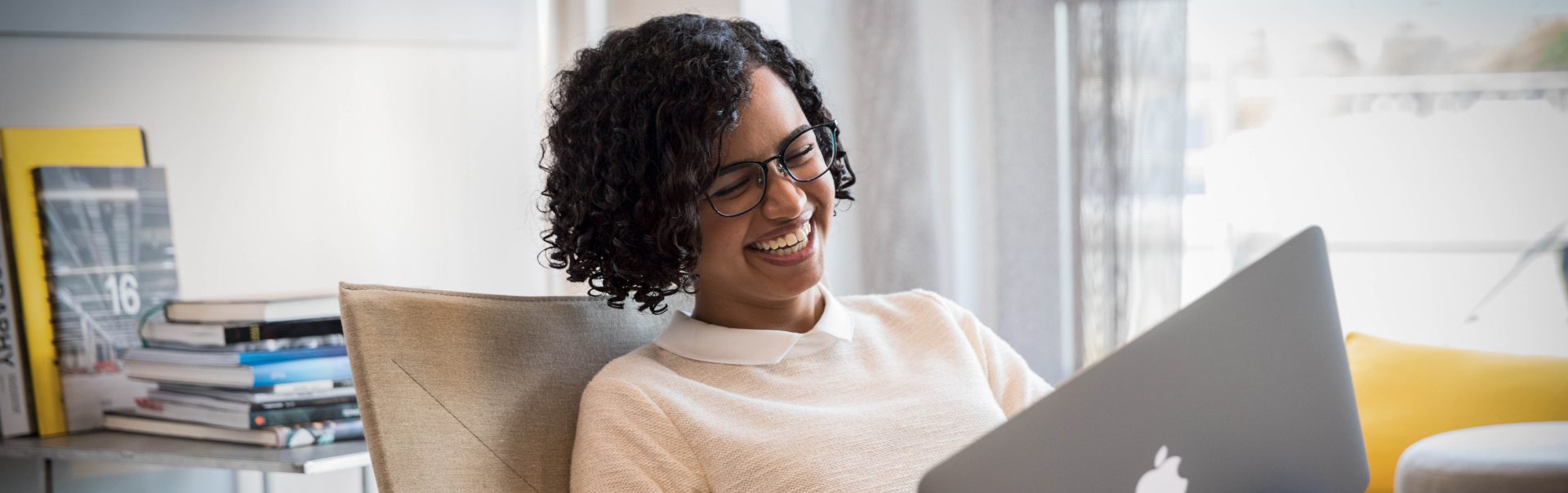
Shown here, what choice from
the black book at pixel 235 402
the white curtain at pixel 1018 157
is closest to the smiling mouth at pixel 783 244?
the black book at pixel 235 402

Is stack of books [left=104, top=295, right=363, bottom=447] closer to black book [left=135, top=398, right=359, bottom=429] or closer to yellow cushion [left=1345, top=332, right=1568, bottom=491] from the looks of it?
black book [left=135, top=398, right=359, bottom=429]

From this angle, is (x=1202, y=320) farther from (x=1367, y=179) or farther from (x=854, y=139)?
(x=854, y=139)

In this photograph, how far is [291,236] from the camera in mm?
2021

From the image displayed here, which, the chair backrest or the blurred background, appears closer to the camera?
the chair backrest

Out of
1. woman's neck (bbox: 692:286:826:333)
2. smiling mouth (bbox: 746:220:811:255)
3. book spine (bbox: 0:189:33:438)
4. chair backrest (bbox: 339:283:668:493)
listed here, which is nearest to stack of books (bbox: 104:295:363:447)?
book spine (bbox: 0:189:33:438)

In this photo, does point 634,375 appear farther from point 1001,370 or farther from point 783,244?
point 1001,370

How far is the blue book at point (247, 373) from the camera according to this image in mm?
1631

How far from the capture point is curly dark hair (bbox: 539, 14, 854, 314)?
110 centimetres

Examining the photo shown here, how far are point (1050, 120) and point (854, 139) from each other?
1.48ft

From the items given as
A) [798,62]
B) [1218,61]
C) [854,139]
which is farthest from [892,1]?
[798,62]

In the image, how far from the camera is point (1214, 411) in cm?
75

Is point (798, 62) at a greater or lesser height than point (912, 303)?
greater

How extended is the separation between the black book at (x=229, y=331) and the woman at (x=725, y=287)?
2.09ft

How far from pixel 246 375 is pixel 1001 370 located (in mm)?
1047
